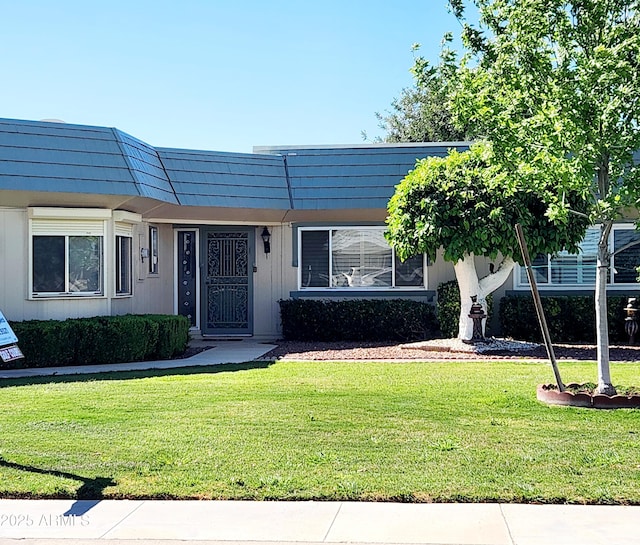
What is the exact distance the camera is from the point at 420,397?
9742 millimetres

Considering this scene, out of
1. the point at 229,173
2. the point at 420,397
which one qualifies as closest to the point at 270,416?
the point at 420,397

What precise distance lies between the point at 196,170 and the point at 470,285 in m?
6.01

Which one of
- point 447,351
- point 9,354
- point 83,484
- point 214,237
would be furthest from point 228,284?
point 83,484

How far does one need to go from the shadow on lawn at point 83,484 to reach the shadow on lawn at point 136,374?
458 centimetres

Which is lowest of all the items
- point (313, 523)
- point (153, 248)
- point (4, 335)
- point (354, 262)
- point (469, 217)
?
point (313, 523)

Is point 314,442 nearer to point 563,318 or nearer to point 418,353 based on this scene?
point 418,353

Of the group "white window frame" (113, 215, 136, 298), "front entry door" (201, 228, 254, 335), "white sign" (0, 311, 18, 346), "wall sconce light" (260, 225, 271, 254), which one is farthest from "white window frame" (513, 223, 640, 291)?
"white sign" (0, 311, 18, 346)

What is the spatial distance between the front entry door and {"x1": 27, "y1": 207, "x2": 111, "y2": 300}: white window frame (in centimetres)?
365

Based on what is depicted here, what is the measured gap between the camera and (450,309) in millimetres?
16312

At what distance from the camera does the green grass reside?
6301 mm

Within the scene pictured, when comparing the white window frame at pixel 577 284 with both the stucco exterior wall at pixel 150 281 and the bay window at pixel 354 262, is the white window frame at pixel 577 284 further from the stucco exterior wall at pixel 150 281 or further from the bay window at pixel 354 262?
the stucco exterior wall at pixel 150 281

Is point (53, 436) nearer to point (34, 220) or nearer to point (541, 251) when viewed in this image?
point (34, 220)

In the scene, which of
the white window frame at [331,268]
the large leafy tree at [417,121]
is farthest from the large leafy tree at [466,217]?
the large leafy tree at [417,121]

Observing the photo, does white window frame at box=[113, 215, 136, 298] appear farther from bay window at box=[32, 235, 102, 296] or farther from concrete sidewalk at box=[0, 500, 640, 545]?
concrete sidewalk at box=[0, 500, 640, 545]
